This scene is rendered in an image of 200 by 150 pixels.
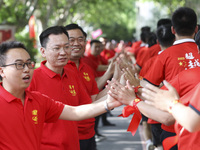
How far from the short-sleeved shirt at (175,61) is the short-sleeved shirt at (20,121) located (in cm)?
190

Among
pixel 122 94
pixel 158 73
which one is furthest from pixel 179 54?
pixel 122 94

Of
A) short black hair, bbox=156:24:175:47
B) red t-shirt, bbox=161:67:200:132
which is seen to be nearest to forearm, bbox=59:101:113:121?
red t-shirt, bbox=161:67:200:132

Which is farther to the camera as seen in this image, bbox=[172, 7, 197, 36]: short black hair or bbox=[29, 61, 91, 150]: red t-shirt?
bbox=[172, 7, 197, 36]: short black hair

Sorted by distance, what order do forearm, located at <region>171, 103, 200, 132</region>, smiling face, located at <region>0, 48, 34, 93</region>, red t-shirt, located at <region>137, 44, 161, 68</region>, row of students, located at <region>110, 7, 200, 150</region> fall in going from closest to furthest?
1. forearm, located at <region>171, 103, 200, 132</region>
2. row of students, located at <region>110, 7, 200, 150</region>
3. smiling face, located at <region>0, 48, 34, 93</region>
4. red t-shirt, located at <region>137, 44, 161, 68</region>

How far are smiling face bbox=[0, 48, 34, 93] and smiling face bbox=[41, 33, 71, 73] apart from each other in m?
0.80

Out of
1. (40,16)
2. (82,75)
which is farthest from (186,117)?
(40,16)

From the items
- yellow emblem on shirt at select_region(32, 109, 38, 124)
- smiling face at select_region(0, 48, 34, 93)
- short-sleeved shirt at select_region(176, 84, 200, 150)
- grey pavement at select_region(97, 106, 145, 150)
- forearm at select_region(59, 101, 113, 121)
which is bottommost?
grey pavement at select_region(97, 106, 145, 150)

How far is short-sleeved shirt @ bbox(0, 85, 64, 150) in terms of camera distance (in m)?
2.83

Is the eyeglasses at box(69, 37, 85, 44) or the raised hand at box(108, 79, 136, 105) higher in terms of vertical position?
the eyeglasses at box(69, 37, 85, 44)

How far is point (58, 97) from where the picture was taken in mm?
3736

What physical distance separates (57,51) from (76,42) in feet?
3.38

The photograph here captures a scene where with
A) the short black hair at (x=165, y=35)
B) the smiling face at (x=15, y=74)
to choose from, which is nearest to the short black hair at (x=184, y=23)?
the short black hair at (x=165, y=35)

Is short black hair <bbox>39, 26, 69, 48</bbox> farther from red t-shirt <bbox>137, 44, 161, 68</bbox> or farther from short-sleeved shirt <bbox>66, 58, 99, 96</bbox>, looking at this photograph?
red t-shirt <bbox>137, 44, 161, 68</bbox>

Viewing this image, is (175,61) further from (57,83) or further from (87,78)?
(57,83)
